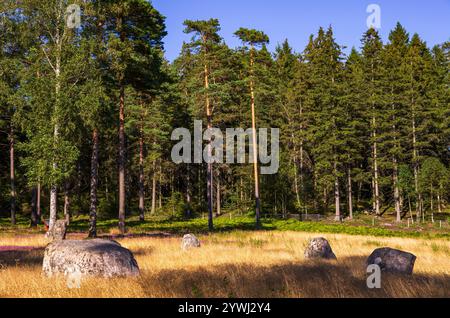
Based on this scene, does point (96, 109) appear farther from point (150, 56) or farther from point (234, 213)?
point (234, 213)

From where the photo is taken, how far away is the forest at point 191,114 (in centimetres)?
1969

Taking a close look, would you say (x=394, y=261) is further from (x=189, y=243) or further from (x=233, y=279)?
(x=189, y=243)

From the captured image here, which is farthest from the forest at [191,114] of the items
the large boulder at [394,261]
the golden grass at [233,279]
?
the large boulder at [394,261]

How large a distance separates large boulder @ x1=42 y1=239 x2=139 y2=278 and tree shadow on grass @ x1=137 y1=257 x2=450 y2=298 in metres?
0.63

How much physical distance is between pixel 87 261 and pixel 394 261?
27.5 feet

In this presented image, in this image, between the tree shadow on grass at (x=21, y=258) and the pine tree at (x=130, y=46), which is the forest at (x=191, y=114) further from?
the tree shadow on grass at (x=21, y=258)

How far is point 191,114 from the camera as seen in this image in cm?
3725

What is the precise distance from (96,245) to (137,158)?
40243mm

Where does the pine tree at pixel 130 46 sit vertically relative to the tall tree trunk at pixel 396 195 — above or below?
above

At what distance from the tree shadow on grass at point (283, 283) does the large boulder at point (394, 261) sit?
1.21 ft

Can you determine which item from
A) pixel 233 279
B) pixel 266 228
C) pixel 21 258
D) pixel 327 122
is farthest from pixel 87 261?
pixel 327 122

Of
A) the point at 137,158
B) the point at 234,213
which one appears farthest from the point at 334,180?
the point at 137,158

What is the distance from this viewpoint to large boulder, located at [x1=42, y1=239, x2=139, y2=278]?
8758 millimetres

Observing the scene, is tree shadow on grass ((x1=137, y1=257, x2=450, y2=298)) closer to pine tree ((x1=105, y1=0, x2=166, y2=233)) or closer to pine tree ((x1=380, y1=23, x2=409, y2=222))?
pine tree ((x1=105, y1=0, x2=166, y2=233))
